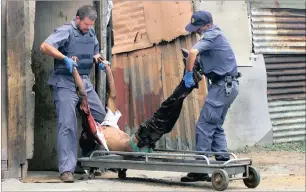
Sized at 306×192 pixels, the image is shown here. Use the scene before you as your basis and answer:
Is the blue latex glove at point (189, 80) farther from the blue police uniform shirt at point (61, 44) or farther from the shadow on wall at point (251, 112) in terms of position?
the shadow on wall at point (251, 112)

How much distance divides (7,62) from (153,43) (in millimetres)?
4362

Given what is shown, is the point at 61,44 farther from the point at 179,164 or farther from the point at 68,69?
the point at 179,164

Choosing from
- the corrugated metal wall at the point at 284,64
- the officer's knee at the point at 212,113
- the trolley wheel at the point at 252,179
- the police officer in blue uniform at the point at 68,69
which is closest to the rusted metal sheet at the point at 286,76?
the corrugated metal wall at the point at 284,64

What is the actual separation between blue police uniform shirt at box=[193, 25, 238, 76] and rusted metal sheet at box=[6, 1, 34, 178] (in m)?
1.81

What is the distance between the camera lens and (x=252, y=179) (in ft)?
21.7

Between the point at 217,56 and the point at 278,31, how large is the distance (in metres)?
5.02

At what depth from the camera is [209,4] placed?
11.1 meters

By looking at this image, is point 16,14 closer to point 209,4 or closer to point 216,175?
point 216,175

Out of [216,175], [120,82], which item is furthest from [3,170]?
[120,82]

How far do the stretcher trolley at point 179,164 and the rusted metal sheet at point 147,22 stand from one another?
382 cm

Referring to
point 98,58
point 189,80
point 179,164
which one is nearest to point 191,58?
point 189,80

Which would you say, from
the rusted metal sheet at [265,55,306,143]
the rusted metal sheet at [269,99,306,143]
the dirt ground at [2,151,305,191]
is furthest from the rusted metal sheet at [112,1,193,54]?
the dirt ground at [2,151,305,191]

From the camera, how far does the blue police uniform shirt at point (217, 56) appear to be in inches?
271

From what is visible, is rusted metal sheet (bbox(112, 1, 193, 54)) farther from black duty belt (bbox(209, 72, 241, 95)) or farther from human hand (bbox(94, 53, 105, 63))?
black duty belt (bbox(209, 72, 241, 95))
